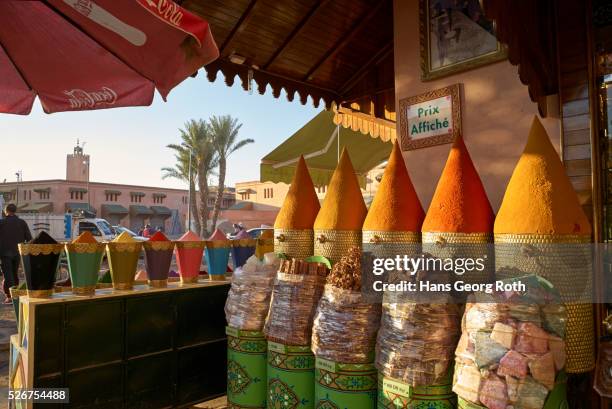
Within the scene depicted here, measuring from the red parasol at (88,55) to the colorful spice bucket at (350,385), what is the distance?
6.23ft

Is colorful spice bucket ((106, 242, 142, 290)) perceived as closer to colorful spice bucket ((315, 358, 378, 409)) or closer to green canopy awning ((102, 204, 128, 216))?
colorful spice bucket ((315, 358, 378, 409))

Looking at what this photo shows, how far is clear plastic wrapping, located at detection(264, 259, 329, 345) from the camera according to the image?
2652 mm

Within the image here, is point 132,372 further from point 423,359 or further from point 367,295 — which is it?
point 423,359

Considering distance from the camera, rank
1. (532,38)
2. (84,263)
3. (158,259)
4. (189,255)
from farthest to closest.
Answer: (189,255)
(158,259)
(84,263)
(532,38)

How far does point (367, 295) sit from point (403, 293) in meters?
0.27

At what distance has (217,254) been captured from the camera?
11.7 feet

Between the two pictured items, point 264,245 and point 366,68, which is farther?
point 366,68

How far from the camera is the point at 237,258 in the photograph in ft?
11.9

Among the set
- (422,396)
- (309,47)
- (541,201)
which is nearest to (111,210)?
(309,47)

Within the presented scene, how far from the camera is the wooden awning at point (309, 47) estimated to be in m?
3.96

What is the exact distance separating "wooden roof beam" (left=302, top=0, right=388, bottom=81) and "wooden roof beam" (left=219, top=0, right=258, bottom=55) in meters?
1.04

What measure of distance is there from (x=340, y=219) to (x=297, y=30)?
2.25 meters

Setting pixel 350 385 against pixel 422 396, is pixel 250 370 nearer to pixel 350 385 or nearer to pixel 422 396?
pixel 350 385

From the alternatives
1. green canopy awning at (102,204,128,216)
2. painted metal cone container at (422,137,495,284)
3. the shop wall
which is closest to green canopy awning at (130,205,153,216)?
green canopy awning at (102,204,128,216)
